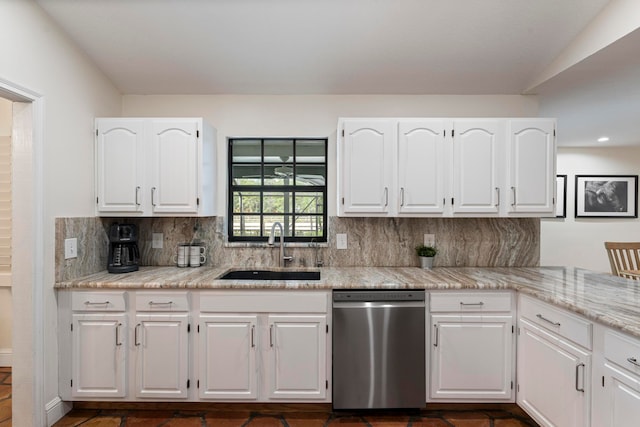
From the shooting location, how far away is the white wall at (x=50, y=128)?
6.47ft

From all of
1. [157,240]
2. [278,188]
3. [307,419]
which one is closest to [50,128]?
[157,240]

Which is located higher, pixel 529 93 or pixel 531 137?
pixel 529 93

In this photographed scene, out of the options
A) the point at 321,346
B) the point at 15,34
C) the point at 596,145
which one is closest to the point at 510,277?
the point at 321,346

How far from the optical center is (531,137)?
2.57 meters

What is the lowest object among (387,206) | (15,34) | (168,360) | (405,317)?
(168,360)

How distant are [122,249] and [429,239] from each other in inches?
101

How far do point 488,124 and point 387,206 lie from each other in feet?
3.31

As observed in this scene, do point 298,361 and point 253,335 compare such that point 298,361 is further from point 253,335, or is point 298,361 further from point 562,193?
point 562,193

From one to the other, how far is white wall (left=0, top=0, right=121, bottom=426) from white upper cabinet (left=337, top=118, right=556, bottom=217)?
6.45 feet

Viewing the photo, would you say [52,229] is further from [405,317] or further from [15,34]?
[405,317]

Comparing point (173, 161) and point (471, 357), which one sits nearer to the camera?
point (471, 357)

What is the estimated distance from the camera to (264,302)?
7.35 ft

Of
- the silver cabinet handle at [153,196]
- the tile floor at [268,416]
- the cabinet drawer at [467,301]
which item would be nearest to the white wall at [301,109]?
the silver cabinet handle at [153,196]

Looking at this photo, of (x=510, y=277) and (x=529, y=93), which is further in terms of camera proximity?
(x=529, y=93)
